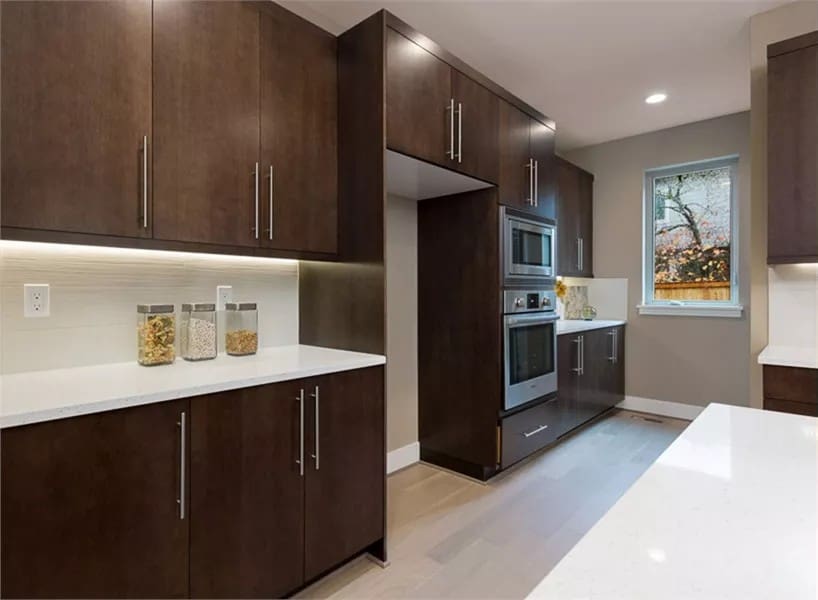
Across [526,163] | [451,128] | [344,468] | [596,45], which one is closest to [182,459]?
[344,468]

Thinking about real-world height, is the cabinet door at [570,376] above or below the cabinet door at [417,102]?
below

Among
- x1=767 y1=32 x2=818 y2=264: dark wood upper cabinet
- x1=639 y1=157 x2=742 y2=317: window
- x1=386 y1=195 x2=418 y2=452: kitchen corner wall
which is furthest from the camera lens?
x1=639 y1=157 x2=742 y2=317: window

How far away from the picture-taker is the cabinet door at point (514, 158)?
→ 8.76 ft

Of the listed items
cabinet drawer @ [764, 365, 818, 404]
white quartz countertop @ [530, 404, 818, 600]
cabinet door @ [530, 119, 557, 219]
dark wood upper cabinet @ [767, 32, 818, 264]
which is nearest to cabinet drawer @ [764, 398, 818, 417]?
cabinet drawer @ [764, 365, 818, 404]

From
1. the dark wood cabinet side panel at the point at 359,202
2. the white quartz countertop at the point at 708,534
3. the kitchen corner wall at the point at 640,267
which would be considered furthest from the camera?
the kitchen corner wall at the point at 640,267

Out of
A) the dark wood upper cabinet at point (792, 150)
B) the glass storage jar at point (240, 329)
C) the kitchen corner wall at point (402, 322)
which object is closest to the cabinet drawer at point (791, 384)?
the dark wood upper cabinet at point (792, 150)

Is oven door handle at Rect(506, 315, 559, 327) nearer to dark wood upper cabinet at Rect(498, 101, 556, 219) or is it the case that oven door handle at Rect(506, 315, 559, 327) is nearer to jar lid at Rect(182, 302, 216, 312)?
dark wood upper cabinet at Rect(498, 101, 556, 219)

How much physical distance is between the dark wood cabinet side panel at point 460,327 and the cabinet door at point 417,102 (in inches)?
22.9

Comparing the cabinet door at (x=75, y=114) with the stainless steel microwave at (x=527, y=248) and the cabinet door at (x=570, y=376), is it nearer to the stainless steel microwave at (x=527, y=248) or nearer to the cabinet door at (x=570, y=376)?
the stainless steel microwave at (x=527, y=248)

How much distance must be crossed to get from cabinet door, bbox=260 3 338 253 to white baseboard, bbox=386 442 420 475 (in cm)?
155

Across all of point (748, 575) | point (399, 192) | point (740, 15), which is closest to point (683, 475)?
point (748, 575)

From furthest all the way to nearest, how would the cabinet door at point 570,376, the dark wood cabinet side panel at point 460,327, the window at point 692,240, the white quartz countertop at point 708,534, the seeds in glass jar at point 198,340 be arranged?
the window at point 692,240 < the cabinet door at point 570,376 < the dark wood cabinet side panel at point 460,327 < the seeds in glass jar at point 198,340 < the white quartz countertop at point 708,534

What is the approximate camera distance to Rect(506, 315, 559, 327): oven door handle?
2709mm

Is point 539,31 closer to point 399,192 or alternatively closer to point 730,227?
point 399,192
